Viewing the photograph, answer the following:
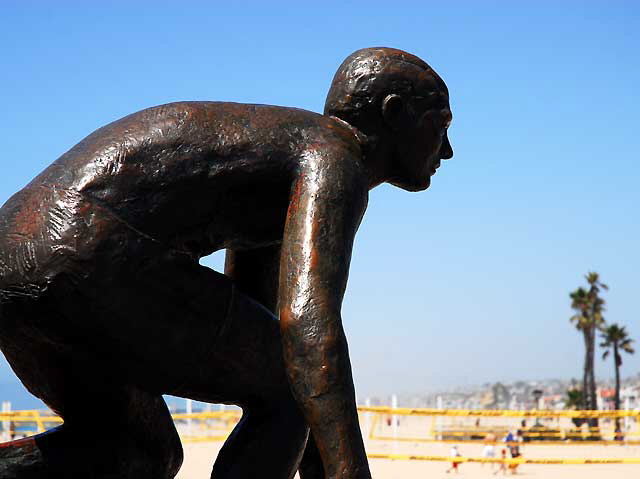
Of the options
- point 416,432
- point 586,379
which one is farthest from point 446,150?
point 586,379

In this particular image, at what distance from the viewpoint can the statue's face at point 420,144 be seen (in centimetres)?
323

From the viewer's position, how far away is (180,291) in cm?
271

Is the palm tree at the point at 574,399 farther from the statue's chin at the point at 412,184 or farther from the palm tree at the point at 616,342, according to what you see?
the statue's chin at the point at 412,184

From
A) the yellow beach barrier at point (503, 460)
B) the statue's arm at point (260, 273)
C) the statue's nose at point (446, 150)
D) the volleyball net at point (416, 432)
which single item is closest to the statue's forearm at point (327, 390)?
the statue's arm at point (260, 273)

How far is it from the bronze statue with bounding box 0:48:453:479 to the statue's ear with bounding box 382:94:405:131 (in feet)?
0.46

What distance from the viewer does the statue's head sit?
3.17m

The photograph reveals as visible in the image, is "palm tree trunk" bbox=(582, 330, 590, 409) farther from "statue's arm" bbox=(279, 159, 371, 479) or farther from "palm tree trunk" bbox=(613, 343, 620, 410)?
"statue's arm" bbox=(279, 159, 371, 479)

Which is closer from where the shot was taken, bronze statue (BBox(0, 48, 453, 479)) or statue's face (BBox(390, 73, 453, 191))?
bronze statue (BBox(0, 48, 453, 479))

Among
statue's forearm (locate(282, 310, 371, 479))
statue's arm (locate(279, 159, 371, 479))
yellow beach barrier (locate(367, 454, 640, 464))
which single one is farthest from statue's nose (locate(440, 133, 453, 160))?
yellow beach barrier (locate(367, 454, 640, 464))

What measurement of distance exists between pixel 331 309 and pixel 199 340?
0.45 m

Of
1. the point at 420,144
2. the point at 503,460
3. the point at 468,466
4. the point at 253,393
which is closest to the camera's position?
the point at 253,393

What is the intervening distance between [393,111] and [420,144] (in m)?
0.18

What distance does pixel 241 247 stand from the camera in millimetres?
3061

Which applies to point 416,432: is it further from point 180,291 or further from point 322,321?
point 322,321
